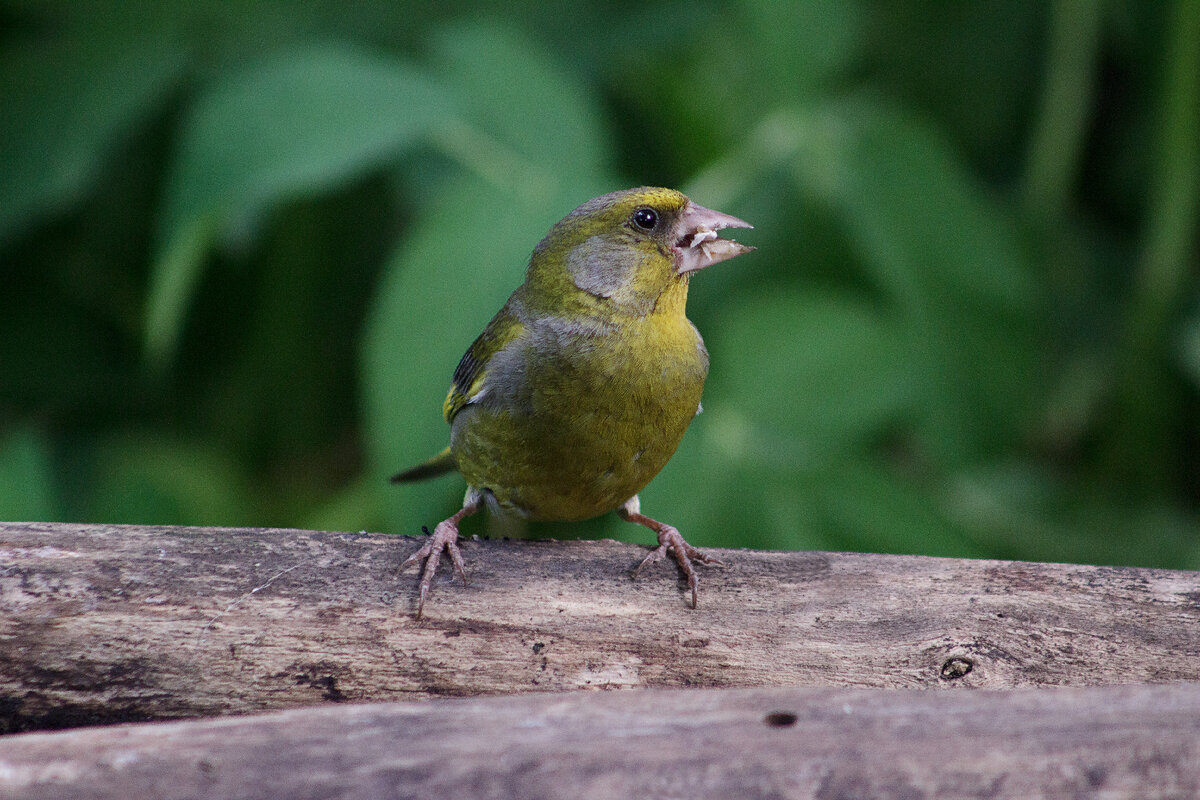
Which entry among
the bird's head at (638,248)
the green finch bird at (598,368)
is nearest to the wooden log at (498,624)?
the green finch bird at (598,368)

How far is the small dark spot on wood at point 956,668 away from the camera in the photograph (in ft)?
6.89

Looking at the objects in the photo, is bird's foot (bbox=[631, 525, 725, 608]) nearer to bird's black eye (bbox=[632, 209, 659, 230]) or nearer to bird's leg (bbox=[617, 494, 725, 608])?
bird's leg (bbox=[617, 494, 725, 608])

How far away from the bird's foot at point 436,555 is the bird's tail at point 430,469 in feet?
2.63

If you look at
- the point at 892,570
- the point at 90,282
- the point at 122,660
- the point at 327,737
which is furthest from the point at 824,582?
the point at 90,282

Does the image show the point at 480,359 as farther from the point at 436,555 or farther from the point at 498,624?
the point at 498,624

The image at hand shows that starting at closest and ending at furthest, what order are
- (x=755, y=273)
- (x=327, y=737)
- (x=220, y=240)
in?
1. (x=327, y=737)
2. (x=755, y=273)
3. (x=220, y=240)

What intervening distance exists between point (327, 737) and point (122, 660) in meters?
0.55

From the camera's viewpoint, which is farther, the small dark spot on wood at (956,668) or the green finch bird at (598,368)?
the green finch bird at (598,368)

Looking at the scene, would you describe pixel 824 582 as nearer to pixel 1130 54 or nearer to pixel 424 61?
pixel 424 61

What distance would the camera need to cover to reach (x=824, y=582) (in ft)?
7.57

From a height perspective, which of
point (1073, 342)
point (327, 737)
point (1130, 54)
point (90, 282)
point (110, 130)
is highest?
point (1130, 54)

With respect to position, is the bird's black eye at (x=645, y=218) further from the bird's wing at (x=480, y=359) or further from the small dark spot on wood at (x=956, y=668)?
the small dark spot on wood at (x=956, y=668)

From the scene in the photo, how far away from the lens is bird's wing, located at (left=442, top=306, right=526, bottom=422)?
264 centimetres

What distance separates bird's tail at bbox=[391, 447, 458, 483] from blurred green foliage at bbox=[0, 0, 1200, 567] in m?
0.04
